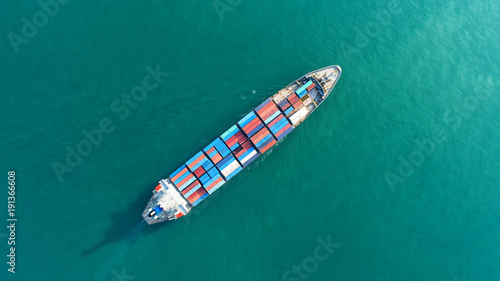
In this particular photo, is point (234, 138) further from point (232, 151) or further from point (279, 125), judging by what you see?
point (279, 125)

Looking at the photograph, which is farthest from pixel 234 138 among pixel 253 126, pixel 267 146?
pixel 267 146

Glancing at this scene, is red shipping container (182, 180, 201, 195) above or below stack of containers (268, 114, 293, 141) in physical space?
above

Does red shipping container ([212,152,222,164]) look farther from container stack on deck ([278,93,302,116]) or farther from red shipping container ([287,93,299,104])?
red shipping container ([287,93,299,104])

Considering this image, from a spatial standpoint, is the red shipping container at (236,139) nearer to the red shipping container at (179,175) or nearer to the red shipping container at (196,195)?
the red shipping container at (179,175)

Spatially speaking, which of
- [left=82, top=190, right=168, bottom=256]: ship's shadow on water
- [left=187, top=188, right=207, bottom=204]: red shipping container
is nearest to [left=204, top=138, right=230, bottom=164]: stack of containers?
[left=187, top=188, right=207, bottom=204]: red shipping container

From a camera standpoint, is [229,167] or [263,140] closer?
[229,167]

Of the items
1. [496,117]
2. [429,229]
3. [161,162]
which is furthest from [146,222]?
[496,117]

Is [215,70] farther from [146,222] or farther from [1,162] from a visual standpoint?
[1,162]
